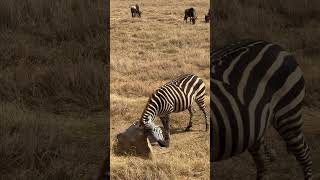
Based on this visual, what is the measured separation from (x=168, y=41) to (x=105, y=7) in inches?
76.2

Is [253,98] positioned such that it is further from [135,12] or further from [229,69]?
[135,12]

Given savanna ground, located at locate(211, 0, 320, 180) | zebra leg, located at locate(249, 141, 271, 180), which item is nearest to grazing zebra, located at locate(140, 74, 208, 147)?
savanna ground, located at locate(211, 0, 320, 180)

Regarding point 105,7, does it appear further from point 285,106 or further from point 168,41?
point 285,106

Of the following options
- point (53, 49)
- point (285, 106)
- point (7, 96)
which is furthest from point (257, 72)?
point (53, 49)

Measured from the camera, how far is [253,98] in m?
4.57

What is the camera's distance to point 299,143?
513 cm

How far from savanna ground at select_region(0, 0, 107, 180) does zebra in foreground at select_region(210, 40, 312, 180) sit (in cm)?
200

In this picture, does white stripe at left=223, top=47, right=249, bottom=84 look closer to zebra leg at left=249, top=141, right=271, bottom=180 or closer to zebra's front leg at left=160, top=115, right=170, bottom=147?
zebra leg at left=249, top=141, right=271, bottom=180

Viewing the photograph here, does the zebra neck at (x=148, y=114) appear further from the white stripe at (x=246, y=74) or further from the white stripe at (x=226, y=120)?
the white stripe at (x=226, y=120)

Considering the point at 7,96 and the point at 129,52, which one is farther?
the point at 129,52

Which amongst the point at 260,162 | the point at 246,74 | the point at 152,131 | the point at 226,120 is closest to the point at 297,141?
the point at 260,162

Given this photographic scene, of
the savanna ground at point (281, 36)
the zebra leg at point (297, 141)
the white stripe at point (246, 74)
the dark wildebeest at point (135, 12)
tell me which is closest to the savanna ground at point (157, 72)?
the dark wildebeest at point (135, 12)

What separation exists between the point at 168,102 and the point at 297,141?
279 centimetres

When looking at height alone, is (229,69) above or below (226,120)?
above
